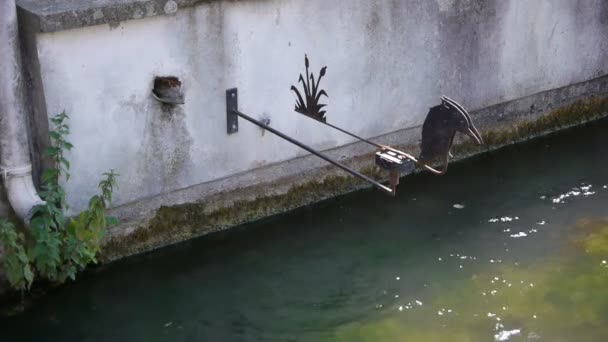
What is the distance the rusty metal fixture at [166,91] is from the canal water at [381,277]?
47.7 inches

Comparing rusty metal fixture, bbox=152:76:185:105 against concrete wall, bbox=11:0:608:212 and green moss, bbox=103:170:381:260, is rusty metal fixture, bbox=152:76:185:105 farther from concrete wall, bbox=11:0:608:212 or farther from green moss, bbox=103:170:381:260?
green moss, bbox=103:170:381:260

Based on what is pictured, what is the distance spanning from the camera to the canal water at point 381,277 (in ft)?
20.0

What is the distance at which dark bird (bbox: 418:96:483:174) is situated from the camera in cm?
623

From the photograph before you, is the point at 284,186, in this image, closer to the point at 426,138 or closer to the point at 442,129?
the point at 426,138

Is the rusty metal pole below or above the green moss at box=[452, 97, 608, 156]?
above

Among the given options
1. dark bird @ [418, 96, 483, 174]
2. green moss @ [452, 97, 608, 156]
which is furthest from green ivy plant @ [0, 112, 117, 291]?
green moss @ [452, 97, 608, 156]

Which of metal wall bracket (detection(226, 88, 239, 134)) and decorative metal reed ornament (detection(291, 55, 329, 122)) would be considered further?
decorative metal reed ornament (detection(291, 55, 329, 122))

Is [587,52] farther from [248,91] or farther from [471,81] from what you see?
[248,91]

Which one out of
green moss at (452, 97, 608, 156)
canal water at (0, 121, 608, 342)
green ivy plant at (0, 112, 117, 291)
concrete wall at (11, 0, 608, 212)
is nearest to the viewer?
green ivy plant at (0, 112, 117, 291)

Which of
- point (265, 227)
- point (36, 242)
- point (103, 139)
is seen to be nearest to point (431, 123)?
point (265, 227)

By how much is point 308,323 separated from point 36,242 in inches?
74.8

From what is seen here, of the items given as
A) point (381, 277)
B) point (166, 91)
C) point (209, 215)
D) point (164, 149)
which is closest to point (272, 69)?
point (166, 91)

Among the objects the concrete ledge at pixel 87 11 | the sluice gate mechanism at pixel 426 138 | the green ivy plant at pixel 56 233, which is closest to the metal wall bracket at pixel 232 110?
the sluice gate mechanism at pixel 426 138

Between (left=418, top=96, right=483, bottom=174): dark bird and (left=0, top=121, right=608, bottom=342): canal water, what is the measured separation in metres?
0.93
